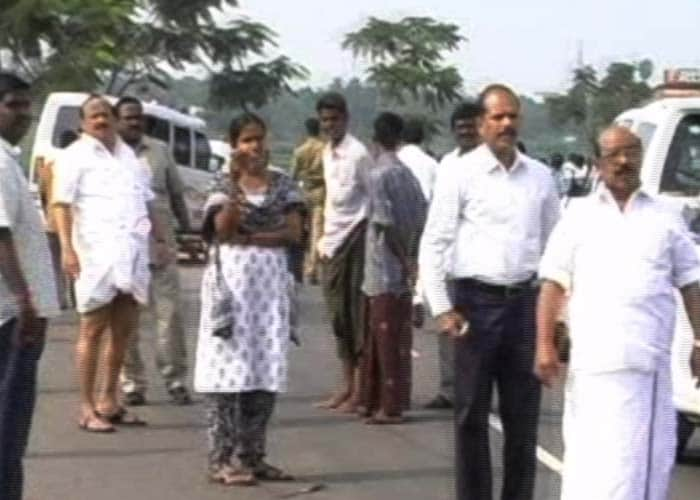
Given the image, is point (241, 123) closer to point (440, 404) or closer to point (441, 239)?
point (441, 239)

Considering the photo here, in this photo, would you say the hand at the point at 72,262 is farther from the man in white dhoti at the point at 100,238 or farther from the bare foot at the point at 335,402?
the bare foot at the point at 335,402

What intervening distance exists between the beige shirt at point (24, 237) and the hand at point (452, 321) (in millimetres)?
1583

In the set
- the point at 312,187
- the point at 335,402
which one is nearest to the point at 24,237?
the point at 335,402

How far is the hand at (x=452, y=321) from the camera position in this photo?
845 cm

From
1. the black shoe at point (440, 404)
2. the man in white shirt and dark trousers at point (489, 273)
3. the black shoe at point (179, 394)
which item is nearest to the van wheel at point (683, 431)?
the black shoe at point (440, 404)

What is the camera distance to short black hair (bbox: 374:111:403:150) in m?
12.2

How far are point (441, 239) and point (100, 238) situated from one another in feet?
10.8

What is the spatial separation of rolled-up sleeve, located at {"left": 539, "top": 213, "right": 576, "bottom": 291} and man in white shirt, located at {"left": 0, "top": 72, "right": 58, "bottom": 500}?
1918 mm

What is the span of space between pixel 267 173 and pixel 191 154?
23.5m

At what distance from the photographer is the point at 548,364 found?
7527mm

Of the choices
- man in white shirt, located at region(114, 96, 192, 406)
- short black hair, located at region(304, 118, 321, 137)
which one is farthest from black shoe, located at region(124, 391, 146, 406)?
short black hair, located at region(304, 118, 321, 137)

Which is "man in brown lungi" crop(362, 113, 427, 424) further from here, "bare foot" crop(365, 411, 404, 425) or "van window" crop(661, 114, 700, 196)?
"van window" crop(661, 114, 700, 196)

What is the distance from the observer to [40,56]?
2945 centimetres

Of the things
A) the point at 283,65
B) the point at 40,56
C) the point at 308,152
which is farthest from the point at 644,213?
the point at 283,65
